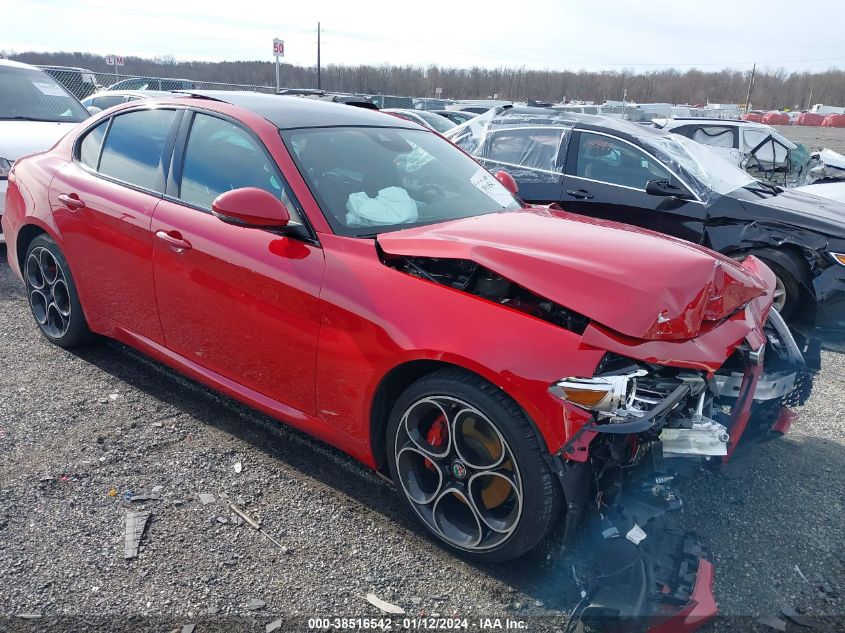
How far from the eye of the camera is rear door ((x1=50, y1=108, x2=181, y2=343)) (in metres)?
3.28

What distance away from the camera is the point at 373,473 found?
117 inches

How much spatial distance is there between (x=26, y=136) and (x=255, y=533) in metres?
5.62

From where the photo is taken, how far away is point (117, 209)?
3.37m

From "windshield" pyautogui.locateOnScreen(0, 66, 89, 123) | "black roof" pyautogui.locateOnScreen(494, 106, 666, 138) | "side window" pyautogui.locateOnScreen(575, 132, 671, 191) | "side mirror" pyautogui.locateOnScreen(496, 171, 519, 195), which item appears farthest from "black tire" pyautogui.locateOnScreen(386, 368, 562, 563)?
"windshield" pyautogui.locateOnScreen(0, 66, 89, 123)

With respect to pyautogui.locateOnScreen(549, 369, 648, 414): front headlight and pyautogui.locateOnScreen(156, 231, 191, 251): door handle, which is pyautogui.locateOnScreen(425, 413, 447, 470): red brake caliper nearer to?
pyautogui.locateOnScreen(549, 369, 648, 414): front headlight

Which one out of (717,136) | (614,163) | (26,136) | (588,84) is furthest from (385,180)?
(588,84)

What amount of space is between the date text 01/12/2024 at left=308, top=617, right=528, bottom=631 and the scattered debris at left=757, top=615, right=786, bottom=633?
0.84 meters

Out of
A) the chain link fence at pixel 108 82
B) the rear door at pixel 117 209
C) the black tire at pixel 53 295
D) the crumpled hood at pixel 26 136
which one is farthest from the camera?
the chain link fence at pixel 108 82

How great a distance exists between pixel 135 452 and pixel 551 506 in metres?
2.06

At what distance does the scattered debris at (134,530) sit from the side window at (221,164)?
1435 mm

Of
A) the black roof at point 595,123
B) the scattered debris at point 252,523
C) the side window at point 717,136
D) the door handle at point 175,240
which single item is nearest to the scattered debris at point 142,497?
the scattered debris at point 252,523

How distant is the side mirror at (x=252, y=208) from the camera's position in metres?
2.54

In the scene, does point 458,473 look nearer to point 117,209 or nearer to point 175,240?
point 175,240

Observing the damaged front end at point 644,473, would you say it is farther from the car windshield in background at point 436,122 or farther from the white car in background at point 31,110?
the car windshield in background at point 436,122
